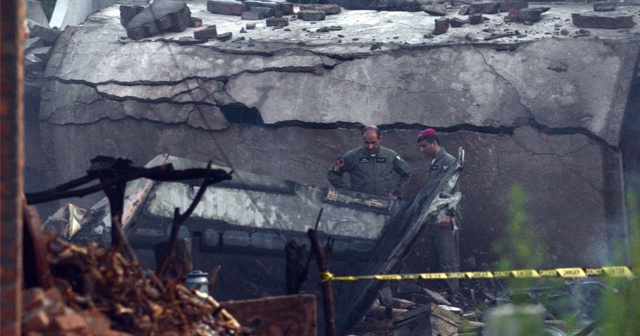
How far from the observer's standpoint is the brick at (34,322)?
6.67ft

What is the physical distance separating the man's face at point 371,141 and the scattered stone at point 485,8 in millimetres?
3049

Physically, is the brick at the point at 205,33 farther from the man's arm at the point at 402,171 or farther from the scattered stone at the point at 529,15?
the scattered stone at the point at 529,15

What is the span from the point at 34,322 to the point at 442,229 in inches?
237

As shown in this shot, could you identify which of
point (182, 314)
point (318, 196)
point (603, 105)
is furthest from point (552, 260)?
point (182, 314)

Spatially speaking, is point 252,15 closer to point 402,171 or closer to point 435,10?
point 435,10

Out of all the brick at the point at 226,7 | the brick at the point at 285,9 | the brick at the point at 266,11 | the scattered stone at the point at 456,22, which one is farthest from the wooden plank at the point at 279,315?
the brick at the point at 226,7

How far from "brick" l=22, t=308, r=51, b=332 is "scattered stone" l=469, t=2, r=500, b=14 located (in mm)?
8842

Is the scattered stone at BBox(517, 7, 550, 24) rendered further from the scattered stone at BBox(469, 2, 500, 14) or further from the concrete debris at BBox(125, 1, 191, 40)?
the concrete debris at BBox(125, 1, 191, 40)

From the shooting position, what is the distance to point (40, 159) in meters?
10.3

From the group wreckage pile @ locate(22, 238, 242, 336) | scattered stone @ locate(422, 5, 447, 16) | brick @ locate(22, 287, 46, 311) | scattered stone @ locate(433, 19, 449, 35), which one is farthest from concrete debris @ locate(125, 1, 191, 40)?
brick @ locate(22, 287, 46, 311)

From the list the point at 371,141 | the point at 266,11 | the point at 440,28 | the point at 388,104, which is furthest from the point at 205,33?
the point at 371,141

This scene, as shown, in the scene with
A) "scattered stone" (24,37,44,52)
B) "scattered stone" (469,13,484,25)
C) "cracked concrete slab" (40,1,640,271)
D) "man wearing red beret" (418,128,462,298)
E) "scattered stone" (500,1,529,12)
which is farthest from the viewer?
"scattered stone" (24,37,44,52)

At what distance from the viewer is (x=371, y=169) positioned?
319 inches

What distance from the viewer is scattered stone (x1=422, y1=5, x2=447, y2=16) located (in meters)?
10.5
